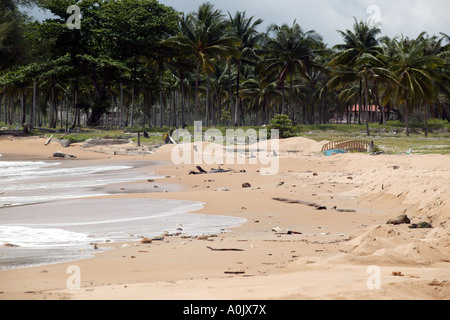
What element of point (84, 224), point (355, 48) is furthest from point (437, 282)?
point (355, 48)

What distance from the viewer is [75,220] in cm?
956

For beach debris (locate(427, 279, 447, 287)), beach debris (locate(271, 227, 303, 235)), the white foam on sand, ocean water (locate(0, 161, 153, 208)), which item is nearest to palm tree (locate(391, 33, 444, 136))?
ocean water (locate(0, 161, 153, 208))

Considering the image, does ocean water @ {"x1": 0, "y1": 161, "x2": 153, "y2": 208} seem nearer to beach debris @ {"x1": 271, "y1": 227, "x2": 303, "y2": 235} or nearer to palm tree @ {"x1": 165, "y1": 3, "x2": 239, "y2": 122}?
beach debris @ {"x1": 271, "y1": 227, "x2": 303, "y2": 235}

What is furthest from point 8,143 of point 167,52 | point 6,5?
point 167,52

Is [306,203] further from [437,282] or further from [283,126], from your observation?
[283,126]

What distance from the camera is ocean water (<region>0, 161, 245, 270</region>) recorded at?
6.65 metres

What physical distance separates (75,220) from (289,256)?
5.10 metres

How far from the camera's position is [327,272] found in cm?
452

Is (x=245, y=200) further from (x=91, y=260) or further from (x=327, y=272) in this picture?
(x=327, y=272)

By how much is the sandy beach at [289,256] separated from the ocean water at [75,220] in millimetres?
492

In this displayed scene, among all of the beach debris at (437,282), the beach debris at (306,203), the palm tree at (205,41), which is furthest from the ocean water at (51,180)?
the palm tree at (205,41)

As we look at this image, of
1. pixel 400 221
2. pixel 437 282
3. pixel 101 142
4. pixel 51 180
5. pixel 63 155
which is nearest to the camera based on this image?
pixel 437 282

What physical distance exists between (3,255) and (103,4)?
4789 centimetres

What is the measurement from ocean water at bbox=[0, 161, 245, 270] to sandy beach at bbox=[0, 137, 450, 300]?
492 millimetres
